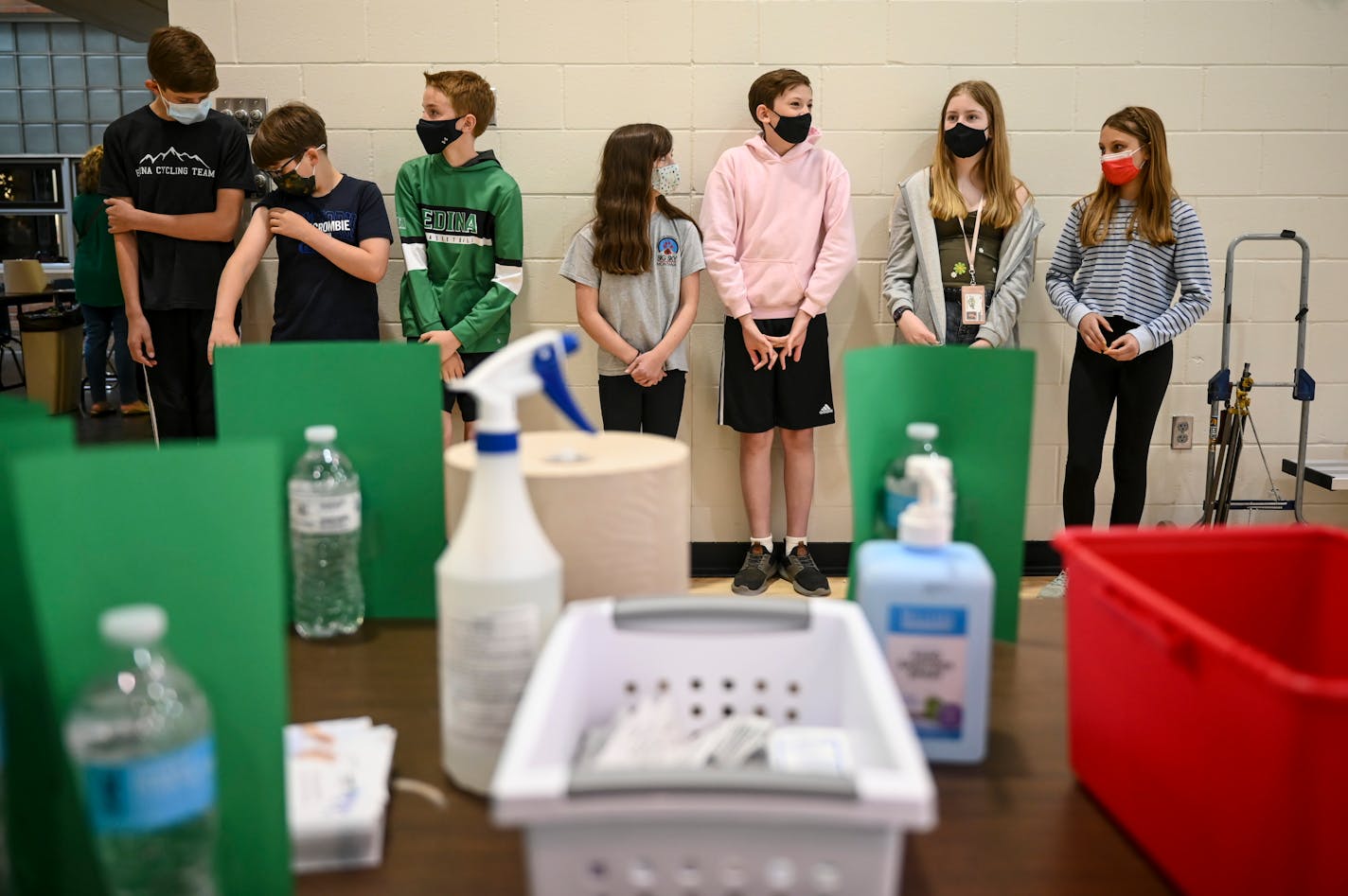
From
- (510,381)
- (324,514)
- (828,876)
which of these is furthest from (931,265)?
(828,876)

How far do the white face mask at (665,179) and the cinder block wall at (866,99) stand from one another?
0.21 m

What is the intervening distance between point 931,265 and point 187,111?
2.31 m

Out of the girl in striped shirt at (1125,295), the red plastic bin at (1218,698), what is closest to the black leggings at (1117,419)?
the girl in striped shirt at (1125,295)

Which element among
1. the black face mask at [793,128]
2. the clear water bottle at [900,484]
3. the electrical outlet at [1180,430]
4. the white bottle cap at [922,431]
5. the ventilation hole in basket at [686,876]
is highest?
the black face mask at [793,128]

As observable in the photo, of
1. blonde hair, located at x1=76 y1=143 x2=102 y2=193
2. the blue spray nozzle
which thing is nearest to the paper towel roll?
the blue spray nozzle

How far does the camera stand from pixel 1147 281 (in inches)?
132

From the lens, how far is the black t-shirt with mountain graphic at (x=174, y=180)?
128 inches

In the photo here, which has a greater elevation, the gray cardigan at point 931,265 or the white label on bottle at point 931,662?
the gray cardigan at point 931,265

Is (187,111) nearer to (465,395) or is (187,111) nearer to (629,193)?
(465,395)

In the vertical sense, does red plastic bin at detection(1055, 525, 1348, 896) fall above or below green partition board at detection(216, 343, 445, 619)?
below

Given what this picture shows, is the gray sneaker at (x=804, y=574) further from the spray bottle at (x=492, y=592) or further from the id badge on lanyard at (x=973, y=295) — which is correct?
the spray bottle at (x=492, y=592)

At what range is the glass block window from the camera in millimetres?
10461

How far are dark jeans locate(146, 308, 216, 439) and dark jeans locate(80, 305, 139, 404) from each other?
3418 millimetres

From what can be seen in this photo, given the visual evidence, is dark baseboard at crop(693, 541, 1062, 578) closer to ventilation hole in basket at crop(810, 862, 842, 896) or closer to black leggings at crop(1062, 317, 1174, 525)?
black leggings at crop(1062, 317, 1174, 525)
